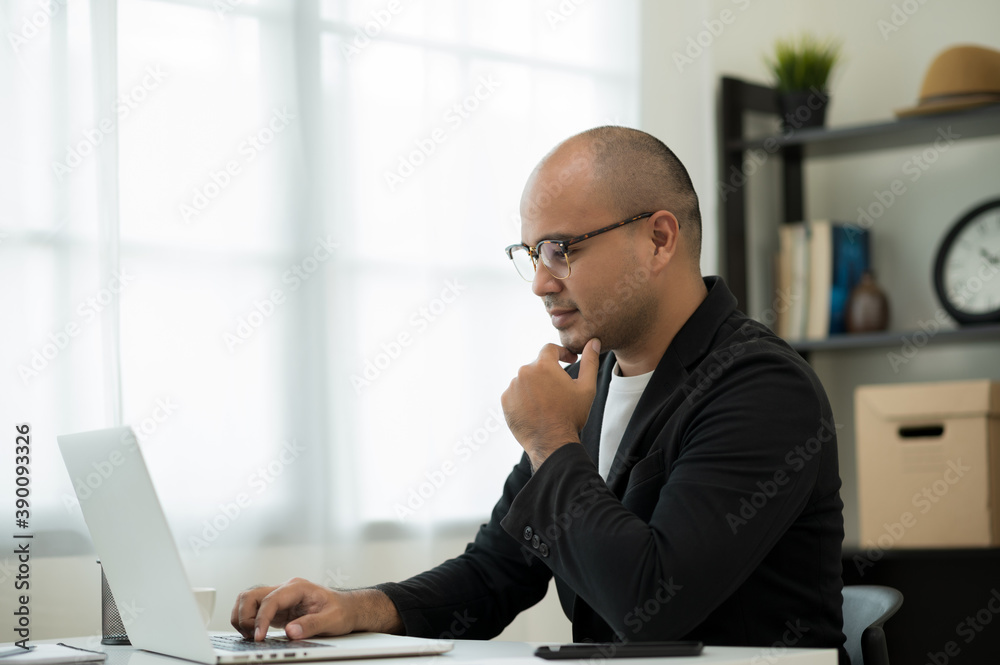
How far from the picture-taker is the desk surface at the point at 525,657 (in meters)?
1.04

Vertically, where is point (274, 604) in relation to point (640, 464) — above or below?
Answer: below

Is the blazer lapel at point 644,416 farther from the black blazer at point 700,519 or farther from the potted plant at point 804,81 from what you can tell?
the potted plant at point 804,81

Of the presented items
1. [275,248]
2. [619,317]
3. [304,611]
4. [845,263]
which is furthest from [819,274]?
[304,611]

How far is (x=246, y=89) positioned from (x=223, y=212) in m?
0.28

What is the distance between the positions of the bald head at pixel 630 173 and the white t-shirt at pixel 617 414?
229 millimetres

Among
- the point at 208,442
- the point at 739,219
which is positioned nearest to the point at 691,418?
the point at 208,442

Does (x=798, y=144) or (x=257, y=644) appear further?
(x=798, y=144)

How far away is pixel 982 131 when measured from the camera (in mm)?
3104

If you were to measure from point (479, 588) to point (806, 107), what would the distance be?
2.19 meters

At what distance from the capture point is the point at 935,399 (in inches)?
112

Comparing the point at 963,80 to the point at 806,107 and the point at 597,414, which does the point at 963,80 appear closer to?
the point at 806,107

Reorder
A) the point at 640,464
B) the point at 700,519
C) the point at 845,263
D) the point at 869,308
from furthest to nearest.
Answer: the point at 845,263
the point at 869,308
the point at 640,464
the point at 700,519

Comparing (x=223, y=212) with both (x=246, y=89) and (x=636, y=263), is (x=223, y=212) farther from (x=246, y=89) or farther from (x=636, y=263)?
(x=636, y=263)

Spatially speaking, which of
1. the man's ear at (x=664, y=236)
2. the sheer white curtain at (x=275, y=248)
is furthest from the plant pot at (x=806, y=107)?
the man's ear at (x=664, y=236)
